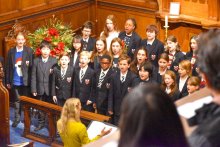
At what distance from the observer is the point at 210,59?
3.84 feet

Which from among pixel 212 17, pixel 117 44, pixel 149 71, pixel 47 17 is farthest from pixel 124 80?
pixel 47 17

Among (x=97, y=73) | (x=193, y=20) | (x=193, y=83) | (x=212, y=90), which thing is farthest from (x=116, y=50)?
(x=212, y=90)

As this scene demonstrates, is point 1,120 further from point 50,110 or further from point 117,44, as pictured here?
point 117,44

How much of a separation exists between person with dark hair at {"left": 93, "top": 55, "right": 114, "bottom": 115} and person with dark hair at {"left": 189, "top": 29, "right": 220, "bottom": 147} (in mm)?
5957

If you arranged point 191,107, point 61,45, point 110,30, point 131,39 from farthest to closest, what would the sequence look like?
1. point 110,30
2. point 131,39
3. point 61,45
4. point 191,107

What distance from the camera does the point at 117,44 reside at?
25.8 feet

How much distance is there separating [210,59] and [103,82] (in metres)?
6.06

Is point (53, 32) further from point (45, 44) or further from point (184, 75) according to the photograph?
point (184, 75)

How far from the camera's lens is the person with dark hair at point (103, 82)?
23.7ft

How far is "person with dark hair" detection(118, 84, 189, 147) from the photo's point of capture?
43.8 inches

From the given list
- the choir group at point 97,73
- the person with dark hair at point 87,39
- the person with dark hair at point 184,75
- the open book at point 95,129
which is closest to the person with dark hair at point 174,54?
the choir group at point 97,73

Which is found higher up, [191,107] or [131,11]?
[131,11]

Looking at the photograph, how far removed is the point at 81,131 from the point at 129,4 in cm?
623

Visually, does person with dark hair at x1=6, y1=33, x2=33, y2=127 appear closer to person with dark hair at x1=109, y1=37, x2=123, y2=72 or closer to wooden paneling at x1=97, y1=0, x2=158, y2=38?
person with dark hair at x1=109, y1=37, x2=123, y2=72
